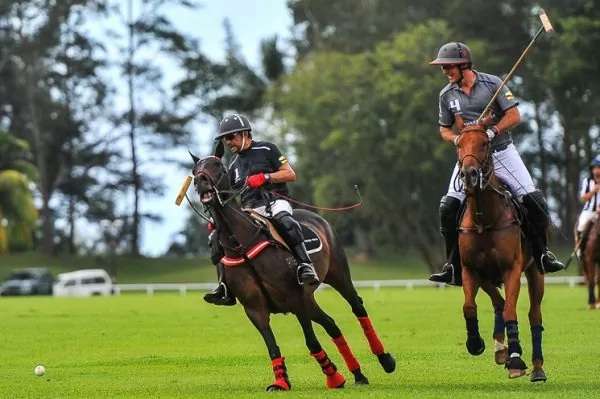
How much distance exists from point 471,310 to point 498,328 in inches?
34.0

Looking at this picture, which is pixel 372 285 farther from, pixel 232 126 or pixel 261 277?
pixel 261 277

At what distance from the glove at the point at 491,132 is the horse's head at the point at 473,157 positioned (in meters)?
0.11

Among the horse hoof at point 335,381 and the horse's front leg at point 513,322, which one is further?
the horse hoof at point 335,381

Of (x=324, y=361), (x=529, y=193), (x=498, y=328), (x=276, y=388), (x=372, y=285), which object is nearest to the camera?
(x=276, y=388)

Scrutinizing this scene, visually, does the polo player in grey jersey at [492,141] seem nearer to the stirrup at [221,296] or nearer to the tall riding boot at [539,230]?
the tall riding boot at [539,230]

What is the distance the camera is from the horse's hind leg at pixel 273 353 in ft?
50.6

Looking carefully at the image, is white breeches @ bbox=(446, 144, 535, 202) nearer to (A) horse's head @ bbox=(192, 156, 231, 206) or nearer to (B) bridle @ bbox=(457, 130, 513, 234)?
(B) bridle @ bbox=(457, 130, 513, 234)

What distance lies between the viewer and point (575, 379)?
1587 centimetres

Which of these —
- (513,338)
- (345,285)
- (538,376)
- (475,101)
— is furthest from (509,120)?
(345,285)

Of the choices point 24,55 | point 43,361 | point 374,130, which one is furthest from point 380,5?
point 43,361

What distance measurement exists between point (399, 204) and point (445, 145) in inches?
255

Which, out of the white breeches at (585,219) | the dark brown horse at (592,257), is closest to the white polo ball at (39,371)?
the dark brown horse at (592,257)

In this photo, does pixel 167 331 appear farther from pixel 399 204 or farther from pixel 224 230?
pixel 399 204

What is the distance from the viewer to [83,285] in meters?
68.8
